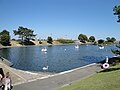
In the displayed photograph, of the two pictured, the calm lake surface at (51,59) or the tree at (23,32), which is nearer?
the calm lake surface at (51,59)

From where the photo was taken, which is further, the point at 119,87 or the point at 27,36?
the point at 27,36

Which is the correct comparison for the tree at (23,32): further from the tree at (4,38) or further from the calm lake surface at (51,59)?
the calm lake surface at (51,59)

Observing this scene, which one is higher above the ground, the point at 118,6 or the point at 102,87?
the point at 118,6

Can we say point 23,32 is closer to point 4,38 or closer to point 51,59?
point 4,38

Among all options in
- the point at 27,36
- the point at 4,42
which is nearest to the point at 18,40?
the point at 27,36

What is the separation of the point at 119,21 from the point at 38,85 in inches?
736

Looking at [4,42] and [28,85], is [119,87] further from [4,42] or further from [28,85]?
[4,42]

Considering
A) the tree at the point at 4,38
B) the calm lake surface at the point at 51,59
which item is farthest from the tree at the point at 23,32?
the calm lake surface at the point at 51,59

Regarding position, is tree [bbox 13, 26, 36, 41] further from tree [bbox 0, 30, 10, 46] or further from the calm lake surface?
the calm lake surface

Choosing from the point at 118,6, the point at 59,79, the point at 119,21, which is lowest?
the point at 59,79

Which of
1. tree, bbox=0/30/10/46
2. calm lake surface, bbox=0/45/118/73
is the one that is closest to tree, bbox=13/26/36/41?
tree, bbox=0/30/10/46

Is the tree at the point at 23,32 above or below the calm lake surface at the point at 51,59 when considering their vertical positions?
above

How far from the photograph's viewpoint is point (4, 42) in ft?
494

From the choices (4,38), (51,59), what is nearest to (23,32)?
(4,38)
